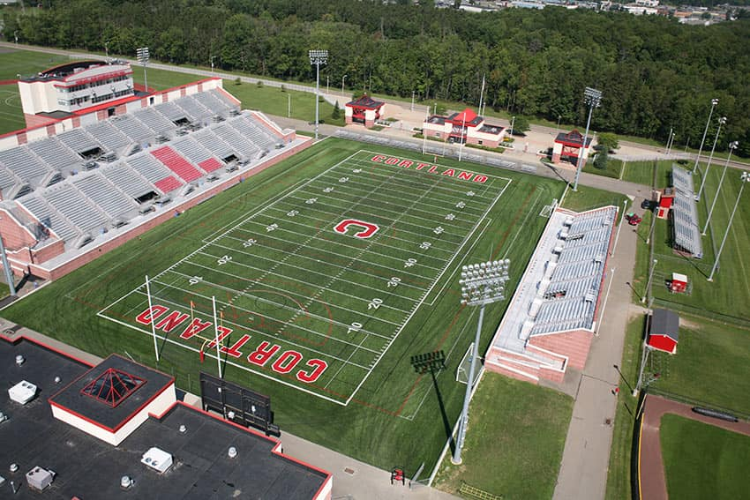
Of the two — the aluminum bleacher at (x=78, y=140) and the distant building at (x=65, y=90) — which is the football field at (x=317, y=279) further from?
→ the distant building at (x=65, y=90)

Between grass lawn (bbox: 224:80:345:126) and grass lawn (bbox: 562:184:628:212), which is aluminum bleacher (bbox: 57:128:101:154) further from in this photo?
grass lawn (bbox: 562:184:628:212)

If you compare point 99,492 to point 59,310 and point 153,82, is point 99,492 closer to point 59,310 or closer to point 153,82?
point 59,310

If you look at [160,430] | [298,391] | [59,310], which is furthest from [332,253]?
[160,430]

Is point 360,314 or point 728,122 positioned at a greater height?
point 728,122

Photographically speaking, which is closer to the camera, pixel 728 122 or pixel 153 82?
pixel 728 122

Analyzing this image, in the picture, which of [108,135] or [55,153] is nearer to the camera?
[55,153]

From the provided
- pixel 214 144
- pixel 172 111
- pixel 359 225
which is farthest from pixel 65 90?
pixel 359 225

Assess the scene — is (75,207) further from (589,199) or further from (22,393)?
(589,199)
